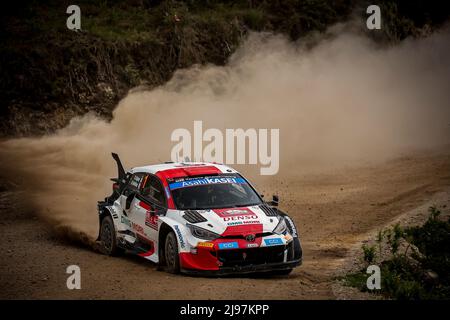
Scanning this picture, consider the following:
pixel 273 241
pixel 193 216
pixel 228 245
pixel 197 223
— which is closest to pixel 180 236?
pixel 197 223

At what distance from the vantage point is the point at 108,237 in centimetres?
1442

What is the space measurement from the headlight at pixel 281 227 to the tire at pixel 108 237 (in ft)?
10.9

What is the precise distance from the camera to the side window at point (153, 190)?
42.9ft

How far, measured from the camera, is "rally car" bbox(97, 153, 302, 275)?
38.5ft

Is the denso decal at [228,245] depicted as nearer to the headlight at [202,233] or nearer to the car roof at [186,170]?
the headlight at [202,233]

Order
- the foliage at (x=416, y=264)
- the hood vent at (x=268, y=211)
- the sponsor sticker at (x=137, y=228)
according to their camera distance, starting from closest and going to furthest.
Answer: the foliage at (x=416, y=264)
the hood vent at (x=268, y=211)
the sponsor sticker at (x=137, y=228)

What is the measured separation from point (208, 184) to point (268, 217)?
1354 mm

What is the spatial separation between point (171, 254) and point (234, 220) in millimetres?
1123

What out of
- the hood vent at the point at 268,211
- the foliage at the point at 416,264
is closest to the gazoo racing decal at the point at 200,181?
the hood vent at the point at 268,211

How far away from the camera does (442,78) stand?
3284cm

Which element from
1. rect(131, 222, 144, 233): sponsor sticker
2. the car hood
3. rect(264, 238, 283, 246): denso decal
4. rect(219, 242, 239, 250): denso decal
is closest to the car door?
rect(131, 222, 144, 233): sponsor sticker

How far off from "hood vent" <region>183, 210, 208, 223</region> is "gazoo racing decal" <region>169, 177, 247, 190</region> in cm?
81

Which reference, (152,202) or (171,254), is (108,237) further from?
(171,254)
